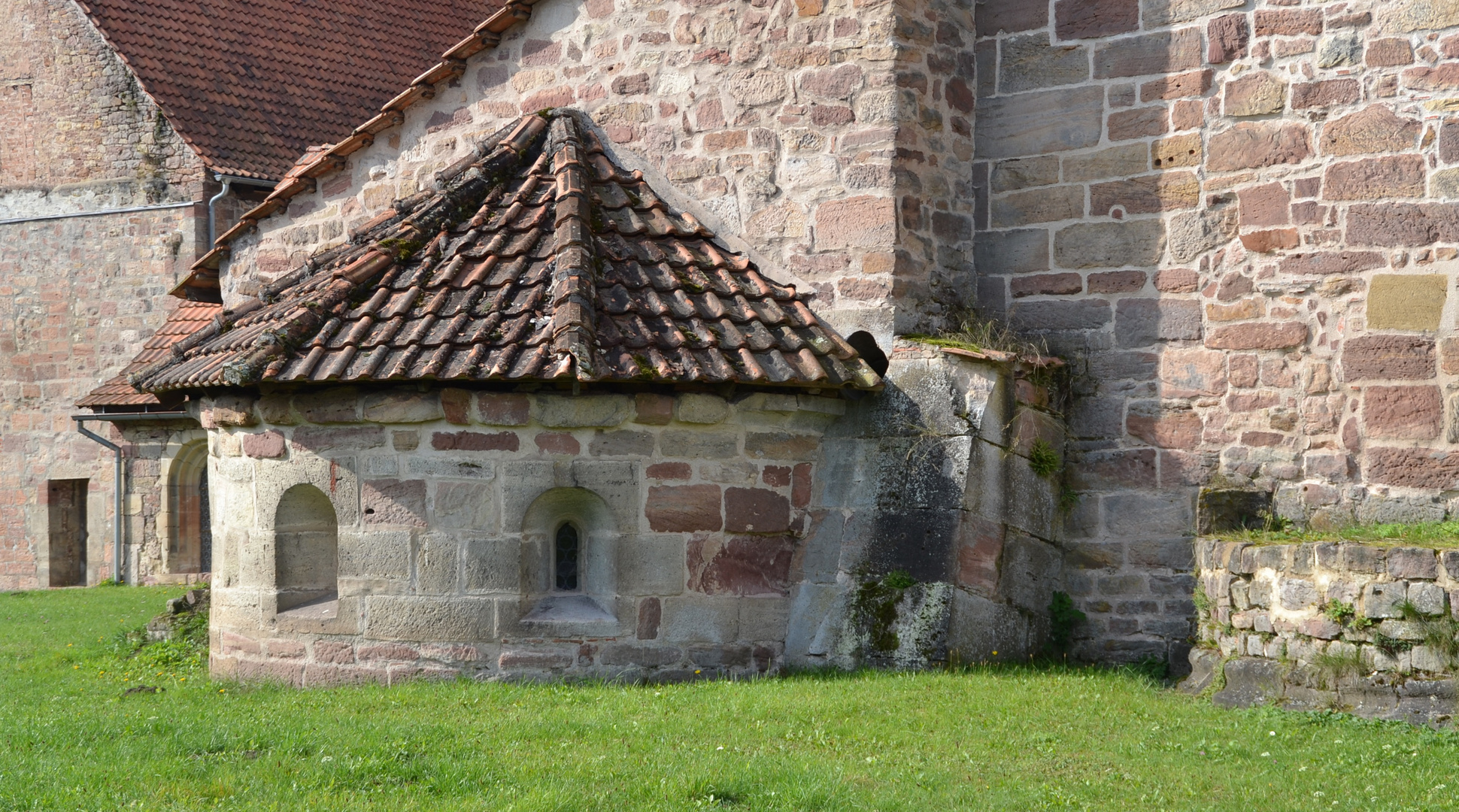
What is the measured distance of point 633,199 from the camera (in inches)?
324

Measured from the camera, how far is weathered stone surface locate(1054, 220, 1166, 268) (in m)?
7.79

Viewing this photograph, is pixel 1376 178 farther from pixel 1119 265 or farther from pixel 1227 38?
pixel 1119 265

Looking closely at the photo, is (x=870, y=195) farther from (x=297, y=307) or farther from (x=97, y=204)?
(x=97, y=204)

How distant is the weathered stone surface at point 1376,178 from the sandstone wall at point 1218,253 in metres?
0.01

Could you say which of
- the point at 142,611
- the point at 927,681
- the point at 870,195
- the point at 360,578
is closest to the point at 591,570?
the point at 360,578

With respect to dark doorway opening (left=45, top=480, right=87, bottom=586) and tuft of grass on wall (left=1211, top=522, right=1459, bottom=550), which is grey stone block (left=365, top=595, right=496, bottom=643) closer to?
tuft of grass on wall (left=1211, top=522, right=1459, bottom=550)

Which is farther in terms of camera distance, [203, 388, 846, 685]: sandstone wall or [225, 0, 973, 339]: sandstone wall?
[225, 0, 973, 339]: sandstone wall

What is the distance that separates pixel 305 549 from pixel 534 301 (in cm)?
196

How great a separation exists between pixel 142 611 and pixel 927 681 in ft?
32.3

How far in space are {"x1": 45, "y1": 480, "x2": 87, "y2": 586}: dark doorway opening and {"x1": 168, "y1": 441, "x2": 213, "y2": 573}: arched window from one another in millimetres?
1795

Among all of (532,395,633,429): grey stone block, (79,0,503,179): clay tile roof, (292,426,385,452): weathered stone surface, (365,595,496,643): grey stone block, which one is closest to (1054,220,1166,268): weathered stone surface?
(532,395,633,429): grey stone block

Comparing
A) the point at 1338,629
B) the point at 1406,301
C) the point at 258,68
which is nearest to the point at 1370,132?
the point at 1406,301

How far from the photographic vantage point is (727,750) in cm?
555

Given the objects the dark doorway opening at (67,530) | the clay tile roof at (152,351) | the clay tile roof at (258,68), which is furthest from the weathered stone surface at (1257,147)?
the dark doorway opening at (67,530)
